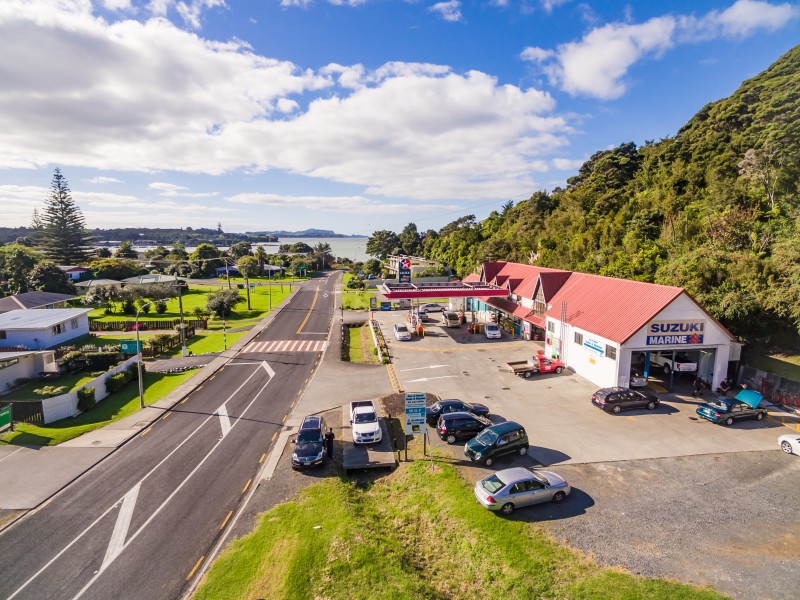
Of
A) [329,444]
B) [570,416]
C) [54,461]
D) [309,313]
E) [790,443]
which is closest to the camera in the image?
[790,443]


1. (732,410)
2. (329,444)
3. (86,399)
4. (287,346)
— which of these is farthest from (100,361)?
(732,410)

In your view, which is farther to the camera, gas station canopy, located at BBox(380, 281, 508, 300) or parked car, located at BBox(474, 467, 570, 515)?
gas station canopy, located at BBox(380, 281, 508, 300)

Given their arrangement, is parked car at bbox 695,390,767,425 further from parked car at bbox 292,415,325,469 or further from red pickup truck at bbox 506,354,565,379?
parked car at bbox 292,415,325,469

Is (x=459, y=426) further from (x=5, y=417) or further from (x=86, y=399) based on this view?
(x=5, y=417)

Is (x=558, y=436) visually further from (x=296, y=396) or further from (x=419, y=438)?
(x=296, y=396)

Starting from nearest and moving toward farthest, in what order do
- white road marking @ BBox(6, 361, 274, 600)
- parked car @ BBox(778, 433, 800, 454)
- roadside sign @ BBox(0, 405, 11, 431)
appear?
white road marking @ BBox(6, 361, 274, 600) < parked car @ BBox(778, 433, 800, 454) < roadside sign @ BBox(0, 405, 11, 431)

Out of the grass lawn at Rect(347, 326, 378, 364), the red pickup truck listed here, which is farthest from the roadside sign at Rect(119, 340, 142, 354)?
the red pickup truck

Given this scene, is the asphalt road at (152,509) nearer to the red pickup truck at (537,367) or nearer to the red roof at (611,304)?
the red pickup truck at (537,367)
